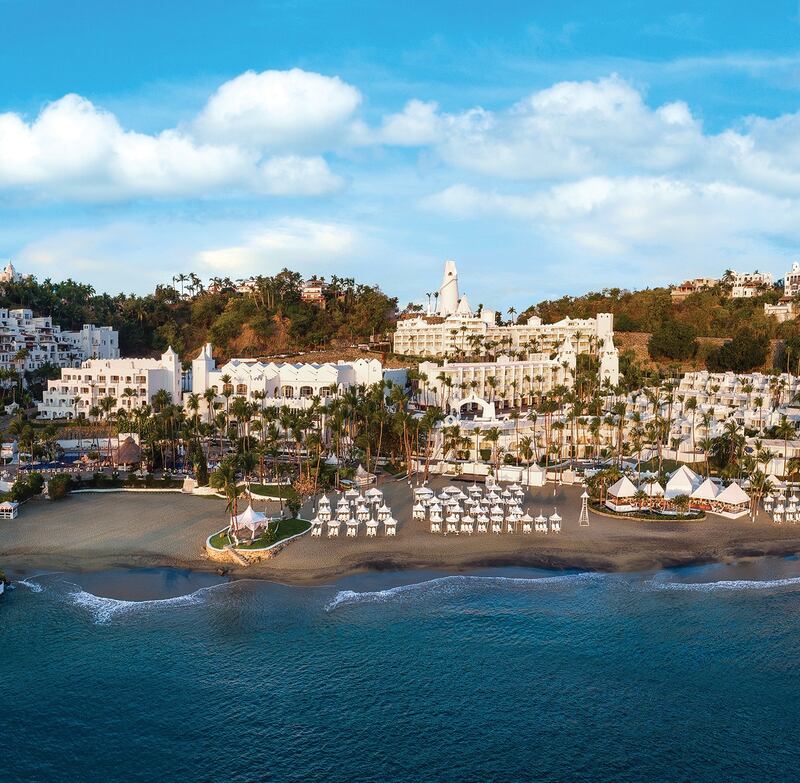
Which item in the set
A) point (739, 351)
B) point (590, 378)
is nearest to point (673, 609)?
point (590, 378)

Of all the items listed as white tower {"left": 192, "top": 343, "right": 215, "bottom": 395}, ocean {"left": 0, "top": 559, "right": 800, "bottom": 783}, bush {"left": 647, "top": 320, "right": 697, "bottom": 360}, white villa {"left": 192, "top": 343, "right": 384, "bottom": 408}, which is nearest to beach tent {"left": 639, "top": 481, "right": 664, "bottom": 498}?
ocean {"left": 0, "top": 559, "right": 800, "bottom": 783}

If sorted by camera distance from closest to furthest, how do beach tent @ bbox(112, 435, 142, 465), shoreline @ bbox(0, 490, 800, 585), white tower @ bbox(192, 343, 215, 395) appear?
shoreline @ bbox(0, 490, 800, 585) < beach tent @ bbox(112, 435, 142, 465) < white tower @ bbox(192, 343, 215, 395)

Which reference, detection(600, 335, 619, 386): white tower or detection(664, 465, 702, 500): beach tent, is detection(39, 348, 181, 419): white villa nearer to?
detection(664, 465, 702, 500): beach tent

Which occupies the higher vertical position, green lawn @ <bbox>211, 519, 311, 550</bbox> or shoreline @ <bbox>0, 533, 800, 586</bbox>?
green lawn @ <bbox>211, 519, 311, 550</bbox>

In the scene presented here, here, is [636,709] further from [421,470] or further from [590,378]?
[590,378]

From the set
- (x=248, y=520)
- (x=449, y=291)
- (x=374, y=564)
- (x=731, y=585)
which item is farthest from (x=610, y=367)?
A: (x=248, y=520)

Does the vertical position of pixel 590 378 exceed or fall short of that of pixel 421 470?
it exceeds it

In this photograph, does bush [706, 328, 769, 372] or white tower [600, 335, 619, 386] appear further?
bush [706, 328, 769, 372]
